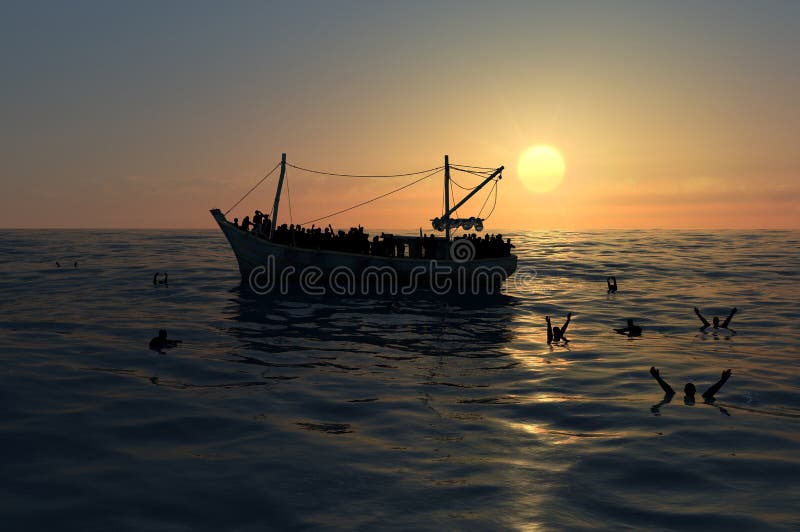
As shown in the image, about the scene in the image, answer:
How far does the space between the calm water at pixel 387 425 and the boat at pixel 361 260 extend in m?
8.24

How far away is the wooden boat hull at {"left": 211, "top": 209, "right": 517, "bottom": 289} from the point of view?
1425 inches

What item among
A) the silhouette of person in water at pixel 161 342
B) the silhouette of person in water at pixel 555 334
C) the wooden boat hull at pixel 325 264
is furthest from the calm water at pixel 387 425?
the wooden boat hull at pixel 325 264

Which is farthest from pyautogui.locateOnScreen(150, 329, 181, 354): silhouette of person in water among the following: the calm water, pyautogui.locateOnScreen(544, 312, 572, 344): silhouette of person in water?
pyautogui.locateOnScreen(544, 312, 572, 344): silhouette of person in water

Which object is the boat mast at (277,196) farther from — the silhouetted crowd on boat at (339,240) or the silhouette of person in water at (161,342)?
the silhouette of person in water at (161,342)

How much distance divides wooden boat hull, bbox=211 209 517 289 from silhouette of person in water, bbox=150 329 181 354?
49.7 ft

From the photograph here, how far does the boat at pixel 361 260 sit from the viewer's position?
36406mm

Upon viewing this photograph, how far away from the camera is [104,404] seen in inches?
570

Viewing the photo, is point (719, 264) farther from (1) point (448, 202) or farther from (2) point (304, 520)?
(2) point (304, 520)

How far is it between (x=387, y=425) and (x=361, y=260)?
23.9m

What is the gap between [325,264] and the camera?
36.5m

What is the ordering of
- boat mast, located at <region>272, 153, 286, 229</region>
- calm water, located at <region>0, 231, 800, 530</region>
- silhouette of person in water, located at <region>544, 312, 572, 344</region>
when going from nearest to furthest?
calm water, located at <region>0, 231, 800, 530</region>, silhouette of person in water, located at <region>544, 312, 572, 344</region>, boat mast, located at <region>272, 153, 286, 229</region>

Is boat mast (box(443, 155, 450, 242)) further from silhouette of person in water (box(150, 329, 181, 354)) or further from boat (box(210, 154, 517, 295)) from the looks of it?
silhouette of person in water (box(150, 329, 181, 354))

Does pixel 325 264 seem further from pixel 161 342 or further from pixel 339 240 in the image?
pixel 161 342

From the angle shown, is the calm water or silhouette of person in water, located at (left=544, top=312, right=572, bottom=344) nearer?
the calm water
